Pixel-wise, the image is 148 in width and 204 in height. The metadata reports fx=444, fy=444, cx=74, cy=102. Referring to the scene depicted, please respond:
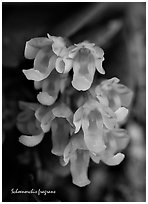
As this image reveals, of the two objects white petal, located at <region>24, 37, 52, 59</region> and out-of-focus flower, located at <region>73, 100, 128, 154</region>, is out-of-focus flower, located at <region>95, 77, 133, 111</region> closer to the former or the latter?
out-of-focus flower, located at <region>73, 100, 128, 154</region>

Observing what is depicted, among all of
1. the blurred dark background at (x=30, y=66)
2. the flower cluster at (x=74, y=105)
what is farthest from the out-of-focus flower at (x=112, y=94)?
the blurred dark background at (x=30, y=66)

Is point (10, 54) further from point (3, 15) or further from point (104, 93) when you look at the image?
point (104, 93)

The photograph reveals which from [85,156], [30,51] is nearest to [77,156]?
[85,156]

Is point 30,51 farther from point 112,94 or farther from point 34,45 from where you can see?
point 112,94

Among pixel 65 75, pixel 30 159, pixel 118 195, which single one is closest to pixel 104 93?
pixel 65 75

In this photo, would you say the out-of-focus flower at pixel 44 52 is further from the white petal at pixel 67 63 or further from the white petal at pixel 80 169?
the white petal at pixel 80 169

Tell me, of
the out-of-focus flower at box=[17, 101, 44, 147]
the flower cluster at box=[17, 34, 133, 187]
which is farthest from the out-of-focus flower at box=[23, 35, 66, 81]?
the out-of-focus flower at box=[17, 101, 44, 147]
